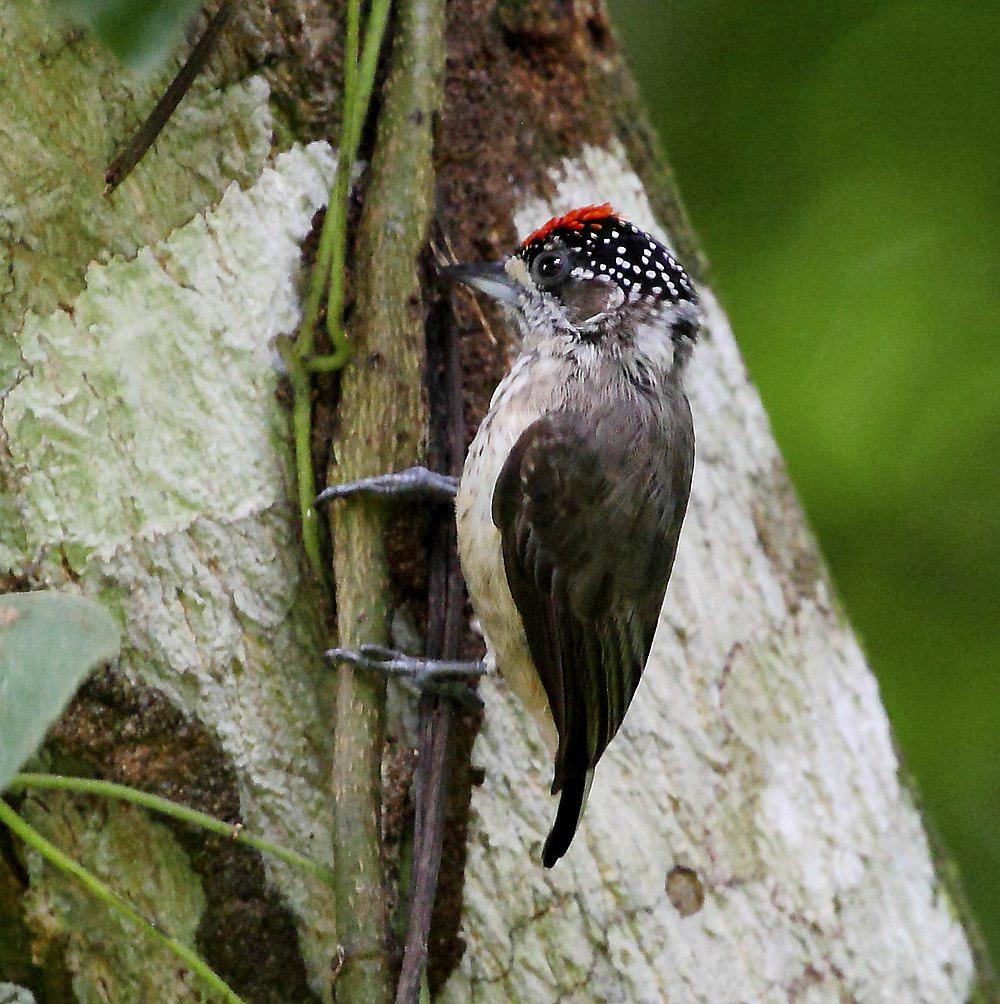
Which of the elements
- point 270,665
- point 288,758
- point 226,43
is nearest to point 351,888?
point 288,758

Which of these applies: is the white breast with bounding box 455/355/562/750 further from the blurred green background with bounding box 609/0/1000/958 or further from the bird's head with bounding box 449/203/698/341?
the blurred green background with bounding box 609/0/1000/958

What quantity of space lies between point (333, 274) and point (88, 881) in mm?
993

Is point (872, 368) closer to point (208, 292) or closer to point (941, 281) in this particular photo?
point (941, 281)

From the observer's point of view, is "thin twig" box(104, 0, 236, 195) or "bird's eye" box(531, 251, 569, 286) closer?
"thin twig" box(104, 0, 236, 195)

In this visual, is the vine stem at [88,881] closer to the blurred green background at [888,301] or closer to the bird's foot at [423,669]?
the bird's foot at [423,669]

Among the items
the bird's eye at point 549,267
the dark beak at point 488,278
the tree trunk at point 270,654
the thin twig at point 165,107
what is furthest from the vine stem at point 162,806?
the bird's eye at point 549,267

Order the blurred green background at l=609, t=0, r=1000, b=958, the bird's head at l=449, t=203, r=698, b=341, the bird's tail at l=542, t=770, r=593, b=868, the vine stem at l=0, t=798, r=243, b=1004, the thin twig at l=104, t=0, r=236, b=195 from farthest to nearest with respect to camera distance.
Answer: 1. the blurred green background at l=609, t=0, r=1000, b=958
2. the bird's head at l=449, t=203, r=698, b=341
3. the bird's tail at l=542, t=770, r=593, b=868
4. the thin twig at l=104, t=0, r=236, b=195
5. the vine stem at l=0, t=798, r=243, b=1004

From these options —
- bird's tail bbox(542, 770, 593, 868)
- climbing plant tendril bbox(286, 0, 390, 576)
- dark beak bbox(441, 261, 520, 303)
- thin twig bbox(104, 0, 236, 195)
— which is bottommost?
bird's tail bbox(542, 770, 593, 868)

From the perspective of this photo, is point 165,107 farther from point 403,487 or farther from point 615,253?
point 615,253

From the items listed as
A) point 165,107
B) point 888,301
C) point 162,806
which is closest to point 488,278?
point 165,107

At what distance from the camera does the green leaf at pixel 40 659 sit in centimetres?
137

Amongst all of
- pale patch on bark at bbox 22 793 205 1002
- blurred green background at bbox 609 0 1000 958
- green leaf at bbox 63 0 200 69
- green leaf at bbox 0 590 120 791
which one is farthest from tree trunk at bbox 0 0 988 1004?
blurred green background at bbox 609 0 1000 958

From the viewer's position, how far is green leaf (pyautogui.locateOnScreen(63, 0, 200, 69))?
1729 mm

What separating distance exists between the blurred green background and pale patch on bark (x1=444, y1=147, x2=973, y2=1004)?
1.32 metres
